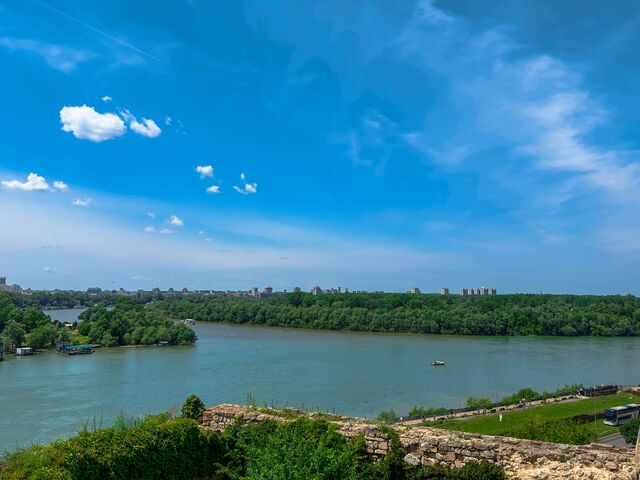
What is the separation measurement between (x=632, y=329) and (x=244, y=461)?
74.5 meters

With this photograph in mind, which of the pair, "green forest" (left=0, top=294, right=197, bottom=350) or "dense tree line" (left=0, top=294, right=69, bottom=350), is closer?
"dense tree line" (left=0, top=294, right=69, bottom=350)

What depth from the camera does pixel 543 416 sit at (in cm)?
2397

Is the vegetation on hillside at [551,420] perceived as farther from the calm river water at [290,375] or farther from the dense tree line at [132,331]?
the dense tree line at [132,331]

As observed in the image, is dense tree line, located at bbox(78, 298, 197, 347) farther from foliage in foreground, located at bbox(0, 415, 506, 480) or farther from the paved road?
foliage in foreground, located at bbox(0, 415, 506, 480)

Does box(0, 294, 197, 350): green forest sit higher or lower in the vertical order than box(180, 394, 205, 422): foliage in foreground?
lower

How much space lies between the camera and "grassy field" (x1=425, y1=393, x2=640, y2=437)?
21781mm

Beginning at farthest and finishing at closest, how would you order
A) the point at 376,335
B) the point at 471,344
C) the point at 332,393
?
1. the point at 376,335
2. the point at 471,344
3. the point at 332,393

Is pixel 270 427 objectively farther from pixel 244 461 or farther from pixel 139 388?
pixel 139 388

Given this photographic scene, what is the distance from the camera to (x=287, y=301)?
92.7 meters

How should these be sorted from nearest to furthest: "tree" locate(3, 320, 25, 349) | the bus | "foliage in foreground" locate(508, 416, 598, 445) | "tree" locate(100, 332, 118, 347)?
"foliage in foreground" locate(508, 416, 598, 445)
the bus
"tree" locate(3, 320, 25, 349)
"tree" locate(100, 332, 118, 347)

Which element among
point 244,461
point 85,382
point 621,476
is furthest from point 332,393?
point 621,476

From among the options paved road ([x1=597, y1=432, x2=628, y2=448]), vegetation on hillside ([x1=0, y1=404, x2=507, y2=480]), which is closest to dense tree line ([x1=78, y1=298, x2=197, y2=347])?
paved road ([x1=597, y1=432, x2=628, y2=448])

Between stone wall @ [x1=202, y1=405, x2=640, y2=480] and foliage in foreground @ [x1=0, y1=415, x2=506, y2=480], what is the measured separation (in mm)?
126

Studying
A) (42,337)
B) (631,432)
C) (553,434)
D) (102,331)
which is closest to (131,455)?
(553,434)
